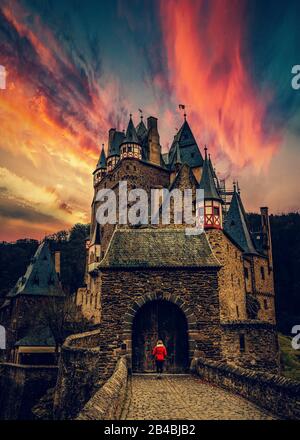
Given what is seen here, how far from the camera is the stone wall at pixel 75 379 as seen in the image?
16.2 meters

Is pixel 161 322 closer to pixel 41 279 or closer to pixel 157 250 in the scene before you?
pixel 157 250

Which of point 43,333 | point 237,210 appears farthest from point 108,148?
point 43,333

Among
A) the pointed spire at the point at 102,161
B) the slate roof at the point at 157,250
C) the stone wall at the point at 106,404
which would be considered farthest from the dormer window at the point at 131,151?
the stone wall at the point at 106,404

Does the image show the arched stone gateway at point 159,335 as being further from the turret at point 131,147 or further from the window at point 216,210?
the turret at point 131,147

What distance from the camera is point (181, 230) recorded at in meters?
18.6

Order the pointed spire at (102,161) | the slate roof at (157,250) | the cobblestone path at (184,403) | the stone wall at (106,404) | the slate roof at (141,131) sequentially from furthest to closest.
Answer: the pointed spire at (102,161) < the slate roof at (141,131) < the slate roof at (157,250) < the cobblestone path at (184,403) < the stone wall at (106,404)

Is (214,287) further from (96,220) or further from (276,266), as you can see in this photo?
(276,266)

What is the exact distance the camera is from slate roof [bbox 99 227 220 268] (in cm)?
1644

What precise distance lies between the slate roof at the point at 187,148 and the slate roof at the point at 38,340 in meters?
24.1

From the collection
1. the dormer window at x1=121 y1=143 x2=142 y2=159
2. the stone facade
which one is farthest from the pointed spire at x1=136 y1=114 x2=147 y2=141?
the stone facade

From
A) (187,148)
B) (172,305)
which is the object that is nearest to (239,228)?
(187,148)

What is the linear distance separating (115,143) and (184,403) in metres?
46.6

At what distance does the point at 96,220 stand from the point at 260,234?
1944 cm

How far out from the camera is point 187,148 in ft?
170
